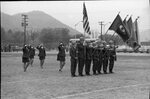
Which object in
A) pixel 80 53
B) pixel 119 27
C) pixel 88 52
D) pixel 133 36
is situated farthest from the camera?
pixel 88 52

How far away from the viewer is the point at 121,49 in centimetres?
6038

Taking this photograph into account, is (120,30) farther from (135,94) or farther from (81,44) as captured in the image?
(135,94)

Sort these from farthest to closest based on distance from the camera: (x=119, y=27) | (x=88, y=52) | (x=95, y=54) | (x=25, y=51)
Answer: (x=25, y=51), (x=95, y=54), (x=88, y=52), (x=119, y=27)

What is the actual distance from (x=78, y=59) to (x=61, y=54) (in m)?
2.13

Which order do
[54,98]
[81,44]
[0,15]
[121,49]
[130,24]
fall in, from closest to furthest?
[0,15]
[54,98]
[130,24]
[81,44]
[121,49]

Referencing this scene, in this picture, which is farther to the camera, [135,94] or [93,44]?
[93,44]

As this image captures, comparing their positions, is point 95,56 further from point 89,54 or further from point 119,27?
point 119,27

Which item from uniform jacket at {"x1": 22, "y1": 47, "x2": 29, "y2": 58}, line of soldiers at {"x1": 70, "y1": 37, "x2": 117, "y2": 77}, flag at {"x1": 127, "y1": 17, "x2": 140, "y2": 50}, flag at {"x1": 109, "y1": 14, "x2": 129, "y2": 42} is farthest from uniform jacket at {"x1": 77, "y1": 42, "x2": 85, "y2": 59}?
uniform jacket at {"x1": 22, "y1": 47, "x2": 29, "y2": 58}

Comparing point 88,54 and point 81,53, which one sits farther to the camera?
point 88,54

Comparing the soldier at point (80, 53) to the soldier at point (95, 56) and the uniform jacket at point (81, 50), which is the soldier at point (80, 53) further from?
the soldier at point (95, 56)

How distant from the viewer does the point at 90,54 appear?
43.3 ft

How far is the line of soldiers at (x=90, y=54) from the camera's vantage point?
12594mm

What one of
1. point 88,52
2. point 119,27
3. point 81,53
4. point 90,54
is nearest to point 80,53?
point 81,53

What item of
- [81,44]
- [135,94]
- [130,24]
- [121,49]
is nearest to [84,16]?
[81,44]
